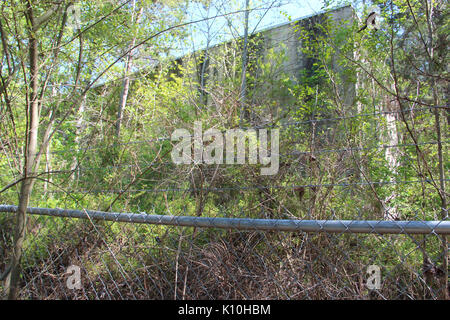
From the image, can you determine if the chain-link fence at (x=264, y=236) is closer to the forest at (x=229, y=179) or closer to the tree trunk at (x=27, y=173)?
the forest at (x=229, y=179)

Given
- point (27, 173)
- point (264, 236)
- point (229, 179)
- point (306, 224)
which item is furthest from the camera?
point (229, 179)

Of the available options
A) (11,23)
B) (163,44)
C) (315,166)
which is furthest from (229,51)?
(11,23)

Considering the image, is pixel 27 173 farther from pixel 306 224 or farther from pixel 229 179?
pixel 229 179

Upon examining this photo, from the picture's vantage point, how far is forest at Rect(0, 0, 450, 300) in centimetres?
180

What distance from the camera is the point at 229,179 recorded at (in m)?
3.40

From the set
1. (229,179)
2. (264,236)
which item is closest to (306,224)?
(264,236)

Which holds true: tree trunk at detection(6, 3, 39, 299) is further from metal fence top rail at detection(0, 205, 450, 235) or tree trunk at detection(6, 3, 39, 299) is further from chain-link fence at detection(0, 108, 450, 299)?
metal fence top rail at detection(0, 205, 450, 235)

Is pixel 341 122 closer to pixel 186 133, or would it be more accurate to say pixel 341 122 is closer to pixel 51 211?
pixel 186 133

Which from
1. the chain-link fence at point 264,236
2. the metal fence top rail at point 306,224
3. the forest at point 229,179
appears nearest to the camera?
the metal fence top rail at point 306,224

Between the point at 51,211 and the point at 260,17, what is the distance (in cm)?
427

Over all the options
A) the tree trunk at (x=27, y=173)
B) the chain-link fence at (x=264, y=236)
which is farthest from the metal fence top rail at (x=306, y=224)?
the tree trunk at (x=27, y=173)

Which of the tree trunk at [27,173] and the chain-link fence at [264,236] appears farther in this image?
the tree trunk at [27,173]

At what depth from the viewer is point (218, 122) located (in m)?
3.46

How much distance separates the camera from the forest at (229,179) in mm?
1804
